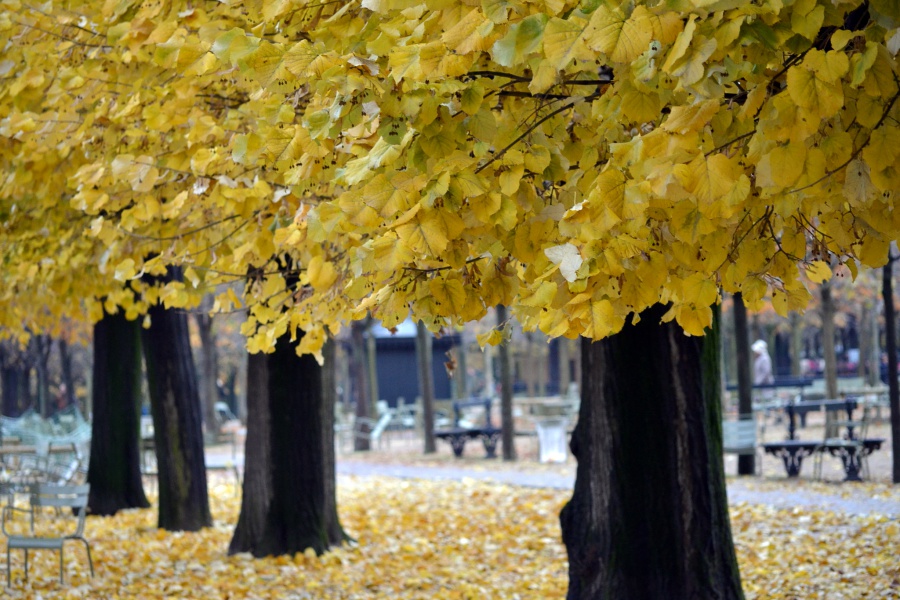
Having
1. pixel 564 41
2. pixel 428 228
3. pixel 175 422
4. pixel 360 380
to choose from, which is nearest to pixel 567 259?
pixel 428 228

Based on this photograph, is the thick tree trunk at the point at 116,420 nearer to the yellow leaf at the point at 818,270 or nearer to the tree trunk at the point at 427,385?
the tree trunk at the point at 427,385

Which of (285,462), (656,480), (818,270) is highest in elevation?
(818,270)

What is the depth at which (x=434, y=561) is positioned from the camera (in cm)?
1013

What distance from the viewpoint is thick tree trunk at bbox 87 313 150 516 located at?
14.2 metres

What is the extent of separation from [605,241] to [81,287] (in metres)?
6.65

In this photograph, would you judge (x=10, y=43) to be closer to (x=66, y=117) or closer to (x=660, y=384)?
(x=66, y=117)

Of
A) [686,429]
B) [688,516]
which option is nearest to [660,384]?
[686,429]

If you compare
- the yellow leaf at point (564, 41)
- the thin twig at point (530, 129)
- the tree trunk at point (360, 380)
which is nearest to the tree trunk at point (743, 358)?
the tree trunk at point (360, 380)

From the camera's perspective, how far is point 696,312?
12.2 ft

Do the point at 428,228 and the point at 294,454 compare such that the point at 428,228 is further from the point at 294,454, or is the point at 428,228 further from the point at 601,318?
the point at 294,454

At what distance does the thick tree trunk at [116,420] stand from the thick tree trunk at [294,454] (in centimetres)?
484

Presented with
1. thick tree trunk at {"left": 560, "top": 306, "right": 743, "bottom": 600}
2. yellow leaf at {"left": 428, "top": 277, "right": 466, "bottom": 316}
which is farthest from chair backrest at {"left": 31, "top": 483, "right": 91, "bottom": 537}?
yellow leaf at {"left": 428, "top": 277, "right": 466, "bottom": 316}

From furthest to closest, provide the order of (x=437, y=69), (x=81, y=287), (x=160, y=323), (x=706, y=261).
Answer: (x=160, y=323) < (x=81, y=287) < (x=706, y=261) < (x=437, y=69)

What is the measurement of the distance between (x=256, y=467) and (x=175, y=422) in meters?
2.36
